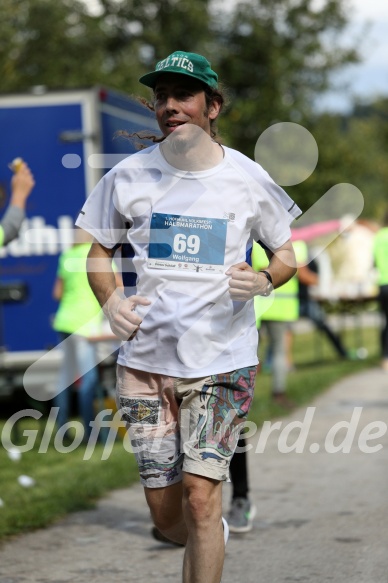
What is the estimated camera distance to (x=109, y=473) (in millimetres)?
8227

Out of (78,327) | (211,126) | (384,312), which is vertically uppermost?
(211,126)

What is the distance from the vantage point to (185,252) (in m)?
4.14

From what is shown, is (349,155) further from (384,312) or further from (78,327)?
(78,327)

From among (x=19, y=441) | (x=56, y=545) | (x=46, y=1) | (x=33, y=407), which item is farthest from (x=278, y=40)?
(x=56, y=545)

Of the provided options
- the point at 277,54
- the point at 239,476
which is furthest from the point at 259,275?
the point at 277,54

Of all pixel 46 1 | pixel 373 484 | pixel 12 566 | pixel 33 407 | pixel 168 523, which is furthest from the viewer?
pixel 46 1

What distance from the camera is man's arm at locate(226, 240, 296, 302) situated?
161 inches

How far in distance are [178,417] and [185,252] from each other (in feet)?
1.91

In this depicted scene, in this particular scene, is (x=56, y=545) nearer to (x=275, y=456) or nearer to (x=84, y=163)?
(x=275, y=456)

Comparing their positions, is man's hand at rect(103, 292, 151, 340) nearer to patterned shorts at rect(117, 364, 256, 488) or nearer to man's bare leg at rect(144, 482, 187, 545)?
patterned shorts at rect(117, 364, 256, 488)

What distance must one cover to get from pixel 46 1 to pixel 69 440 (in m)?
26.8

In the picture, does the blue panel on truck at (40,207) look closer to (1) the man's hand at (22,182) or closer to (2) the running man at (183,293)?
(1) the man's hand at (22,182)

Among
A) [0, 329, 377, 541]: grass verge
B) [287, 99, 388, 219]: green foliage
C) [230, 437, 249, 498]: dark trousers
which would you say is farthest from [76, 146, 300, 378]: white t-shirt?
[287, 99, 388, 219]: green foliage

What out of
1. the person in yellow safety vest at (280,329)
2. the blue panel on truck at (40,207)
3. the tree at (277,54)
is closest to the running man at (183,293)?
the blue panel on truck at (40,207)
